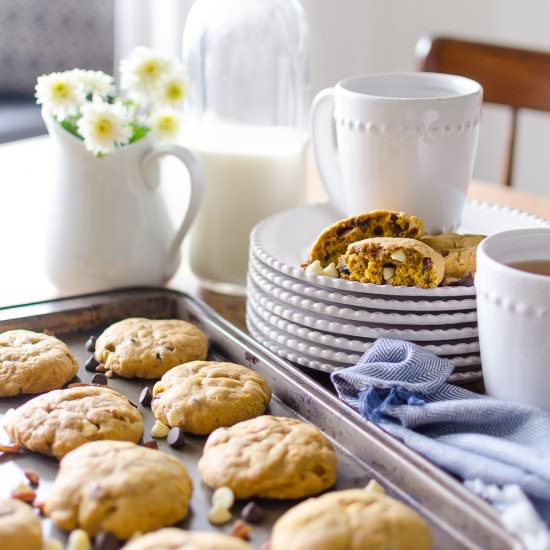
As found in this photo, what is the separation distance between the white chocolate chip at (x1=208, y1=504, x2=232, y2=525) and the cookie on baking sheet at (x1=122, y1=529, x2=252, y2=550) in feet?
0.21

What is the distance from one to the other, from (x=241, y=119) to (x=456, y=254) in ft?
1.56

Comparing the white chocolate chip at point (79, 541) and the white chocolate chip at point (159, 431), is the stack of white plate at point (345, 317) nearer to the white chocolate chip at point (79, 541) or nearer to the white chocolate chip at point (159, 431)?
the white chocolate chip at point (159, 431)

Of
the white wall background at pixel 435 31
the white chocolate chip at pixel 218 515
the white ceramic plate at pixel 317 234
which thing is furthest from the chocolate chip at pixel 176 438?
the white wall background at pixel 435 31

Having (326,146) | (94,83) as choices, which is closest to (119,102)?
(94,83)

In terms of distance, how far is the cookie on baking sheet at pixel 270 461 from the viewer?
824 millimetres

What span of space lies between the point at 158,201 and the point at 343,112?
316 millimetres

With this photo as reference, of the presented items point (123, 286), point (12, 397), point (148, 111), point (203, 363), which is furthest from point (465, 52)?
point (12, 397)

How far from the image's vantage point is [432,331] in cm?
100

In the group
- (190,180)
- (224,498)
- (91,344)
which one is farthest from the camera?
(190,180)

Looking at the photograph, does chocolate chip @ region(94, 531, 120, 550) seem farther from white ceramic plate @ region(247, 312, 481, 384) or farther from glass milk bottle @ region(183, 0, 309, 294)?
glass milk bottle @ region(183, 0, 309, 294)

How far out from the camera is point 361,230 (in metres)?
1.05

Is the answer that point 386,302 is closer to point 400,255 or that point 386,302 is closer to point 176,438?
point 400,255

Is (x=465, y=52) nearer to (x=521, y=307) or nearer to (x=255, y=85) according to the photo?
(x=255, y=85)

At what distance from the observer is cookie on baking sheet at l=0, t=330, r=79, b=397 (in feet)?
3.32
